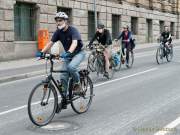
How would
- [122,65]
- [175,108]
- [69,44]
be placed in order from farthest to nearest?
[122,65], [175,108], [69,44]

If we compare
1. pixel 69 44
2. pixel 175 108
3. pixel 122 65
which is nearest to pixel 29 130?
pixel 69 44

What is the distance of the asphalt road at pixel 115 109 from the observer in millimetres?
7211

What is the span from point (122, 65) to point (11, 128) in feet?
37.8

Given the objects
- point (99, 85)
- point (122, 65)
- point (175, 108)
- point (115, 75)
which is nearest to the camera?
point (175, 108)

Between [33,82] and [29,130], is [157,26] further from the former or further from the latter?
[29,130]

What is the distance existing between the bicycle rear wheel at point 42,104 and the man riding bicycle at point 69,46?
0.48m

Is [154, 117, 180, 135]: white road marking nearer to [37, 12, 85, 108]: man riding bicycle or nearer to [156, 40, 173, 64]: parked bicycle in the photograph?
[37, 12, 85, 108]: man riding bicycle

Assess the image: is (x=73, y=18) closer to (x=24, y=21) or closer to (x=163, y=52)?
(x=24, y=21)

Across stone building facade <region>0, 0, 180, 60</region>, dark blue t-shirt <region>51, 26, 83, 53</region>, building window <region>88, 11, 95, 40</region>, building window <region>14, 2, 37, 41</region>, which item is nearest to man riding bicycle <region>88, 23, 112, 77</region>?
dark blue t-shirt <region>51, 26, 83, 53</region>

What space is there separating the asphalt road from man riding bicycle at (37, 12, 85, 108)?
71cm

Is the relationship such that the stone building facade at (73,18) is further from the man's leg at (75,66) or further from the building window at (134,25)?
the man's leg at (75,66)

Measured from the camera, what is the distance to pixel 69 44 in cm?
819

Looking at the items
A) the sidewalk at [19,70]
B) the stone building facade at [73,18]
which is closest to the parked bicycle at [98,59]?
the sidewalk at [19,70]

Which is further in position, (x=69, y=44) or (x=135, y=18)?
(x=135, y=18)
